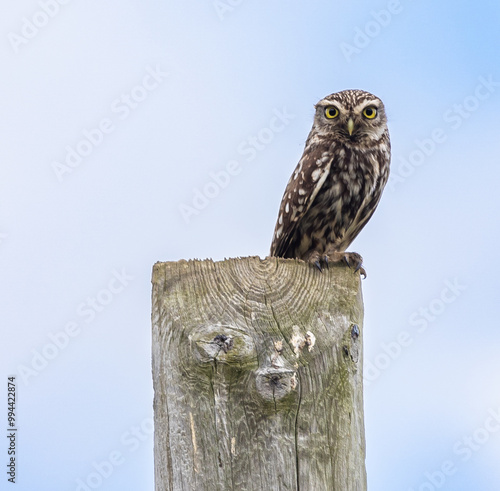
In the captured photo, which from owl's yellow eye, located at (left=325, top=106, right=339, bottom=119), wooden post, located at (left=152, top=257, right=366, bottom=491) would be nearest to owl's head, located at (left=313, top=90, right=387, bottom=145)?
owl's yellow eye, located at (left=325, top=106, right=339, bottom=119)

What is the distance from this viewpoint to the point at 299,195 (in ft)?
18.6

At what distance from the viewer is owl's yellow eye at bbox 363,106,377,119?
6.12 metres

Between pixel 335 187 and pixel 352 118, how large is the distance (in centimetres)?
73

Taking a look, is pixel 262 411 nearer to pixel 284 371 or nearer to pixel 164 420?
pixel 284 371

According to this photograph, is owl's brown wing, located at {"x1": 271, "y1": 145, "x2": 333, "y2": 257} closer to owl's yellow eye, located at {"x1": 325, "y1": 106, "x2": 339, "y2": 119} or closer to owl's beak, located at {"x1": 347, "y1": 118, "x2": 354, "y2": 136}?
owl's beak, located at {"x1": 347, "y1": 118, "x2": 354, "y2": 136}

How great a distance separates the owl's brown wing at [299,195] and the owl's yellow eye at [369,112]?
1.80 feet

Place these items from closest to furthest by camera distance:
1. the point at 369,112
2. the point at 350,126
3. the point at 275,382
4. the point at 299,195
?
the point at 275,382 < the point at 299,195 < the point at 350,126 < the point at 369,112

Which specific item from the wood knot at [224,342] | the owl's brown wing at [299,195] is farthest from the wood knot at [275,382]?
the owl's brown wing at [299,195]

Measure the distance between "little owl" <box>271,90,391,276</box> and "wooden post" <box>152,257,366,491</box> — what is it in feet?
9.30

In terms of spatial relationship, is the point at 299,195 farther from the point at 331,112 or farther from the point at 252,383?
the point at 252,383

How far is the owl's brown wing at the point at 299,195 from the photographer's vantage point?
5637 millimetres

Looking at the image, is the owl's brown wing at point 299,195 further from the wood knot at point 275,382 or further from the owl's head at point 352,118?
the wood knot at point 275,382

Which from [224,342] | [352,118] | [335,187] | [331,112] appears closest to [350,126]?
[352,118]

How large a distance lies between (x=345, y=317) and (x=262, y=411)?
521 millimetres
